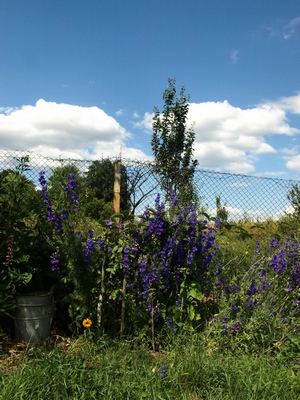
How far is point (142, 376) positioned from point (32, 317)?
1117 mm

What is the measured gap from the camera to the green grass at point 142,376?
2.25 meters

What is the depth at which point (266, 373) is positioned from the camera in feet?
8.43

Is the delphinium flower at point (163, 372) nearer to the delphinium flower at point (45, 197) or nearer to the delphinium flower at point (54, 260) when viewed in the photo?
the delphinium flower at point (54, 260)

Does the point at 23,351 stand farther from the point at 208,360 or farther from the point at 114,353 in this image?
the point at 208,360

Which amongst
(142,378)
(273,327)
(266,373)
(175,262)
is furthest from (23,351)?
(273,327)

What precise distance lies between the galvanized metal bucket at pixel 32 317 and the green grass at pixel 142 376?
0.20m

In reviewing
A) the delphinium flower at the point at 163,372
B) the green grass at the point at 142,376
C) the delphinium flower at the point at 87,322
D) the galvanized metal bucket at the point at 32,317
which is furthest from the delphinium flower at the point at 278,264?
the galvanized metal bucket at the point at 32,317

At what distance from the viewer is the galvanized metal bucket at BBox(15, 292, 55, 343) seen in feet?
10.0

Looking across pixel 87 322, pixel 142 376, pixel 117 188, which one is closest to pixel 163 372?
pixel 142 376

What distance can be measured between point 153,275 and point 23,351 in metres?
1.22

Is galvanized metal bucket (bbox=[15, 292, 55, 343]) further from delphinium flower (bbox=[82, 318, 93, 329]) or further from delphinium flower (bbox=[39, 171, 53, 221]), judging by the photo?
delphinium flower (bbox=[39, 171, 53, 221])

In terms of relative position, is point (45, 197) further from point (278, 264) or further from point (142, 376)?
point (278, 264)

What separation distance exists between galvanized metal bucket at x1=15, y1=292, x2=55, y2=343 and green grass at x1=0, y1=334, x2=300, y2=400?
0.66 ft

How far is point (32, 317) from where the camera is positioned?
306 cm
